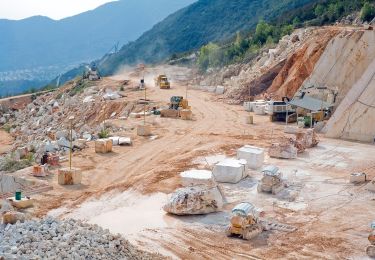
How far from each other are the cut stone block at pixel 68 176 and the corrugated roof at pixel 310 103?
13.8 m

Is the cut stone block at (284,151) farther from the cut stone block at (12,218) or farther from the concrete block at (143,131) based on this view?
the cut stone block at (12,218)

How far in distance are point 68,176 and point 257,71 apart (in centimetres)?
2461

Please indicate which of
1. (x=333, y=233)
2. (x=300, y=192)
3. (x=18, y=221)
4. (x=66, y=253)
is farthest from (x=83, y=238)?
(x=300, y=192)

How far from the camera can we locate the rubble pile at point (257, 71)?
3927 centimetres

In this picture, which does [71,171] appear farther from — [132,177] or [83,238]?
[83,238]

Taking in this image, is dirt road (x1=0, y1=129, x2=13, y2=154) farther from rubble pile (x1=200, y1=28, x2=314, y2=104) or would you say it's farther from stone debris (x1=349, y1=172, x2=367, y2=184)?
stone debris (x1=349, y1=172, x2=367, y2=184)

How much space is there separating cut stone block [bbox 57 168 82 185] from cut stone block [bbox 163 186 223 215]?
414 cm

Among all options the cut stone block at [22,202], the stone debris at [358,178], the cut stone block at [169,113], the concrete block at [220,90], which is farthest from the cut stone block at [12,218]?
the concrete block at [220,90]

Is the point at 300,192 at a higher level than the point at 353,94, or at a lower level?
lower

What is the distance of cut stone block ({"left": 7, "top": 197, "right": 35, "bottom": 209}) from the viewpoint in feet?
52.5

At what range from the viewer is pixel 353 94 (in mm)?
26406

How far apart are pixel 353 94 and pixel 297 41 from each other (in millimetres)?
16355

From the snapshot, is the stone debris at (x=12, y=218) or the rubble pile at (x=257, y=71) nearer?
the stone debris at (x=12, y=218)

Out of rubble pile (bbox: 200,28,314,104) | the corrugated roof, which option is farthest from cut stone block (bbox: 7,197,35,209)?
rubble pile (bbox: 200,28,314,104)
